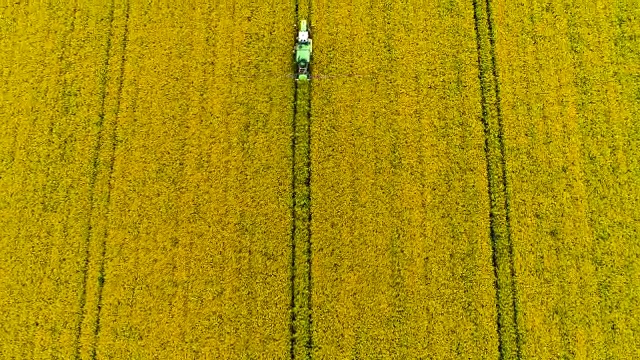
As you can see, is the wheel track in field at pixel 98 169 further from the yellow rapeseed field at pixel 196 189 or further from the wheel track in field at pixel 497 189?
the wheel track in field at pixel 497 189

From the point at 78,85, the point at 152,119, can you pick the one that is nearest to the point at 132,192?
the point at 152,119

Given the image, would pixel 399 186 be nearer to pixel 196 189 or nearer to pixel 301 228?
pixel 301 228

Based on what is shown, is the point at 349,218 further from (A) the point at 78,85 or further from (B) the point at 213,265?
(A) the point at 78,85

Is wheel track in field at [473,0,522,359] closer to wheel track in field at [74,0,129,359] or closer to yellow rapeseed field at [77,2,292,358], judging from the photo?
yellow rapeseed field at [77,2,292,358]

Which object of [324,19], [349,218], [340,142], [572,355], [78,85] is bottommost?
[572,355]

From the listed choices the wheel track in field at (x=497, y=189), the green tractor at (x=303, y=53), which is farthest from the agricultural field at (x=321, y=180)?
the green tractor at (x=303, y=53)

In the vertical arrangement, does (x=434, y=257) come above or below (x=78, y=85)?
below
